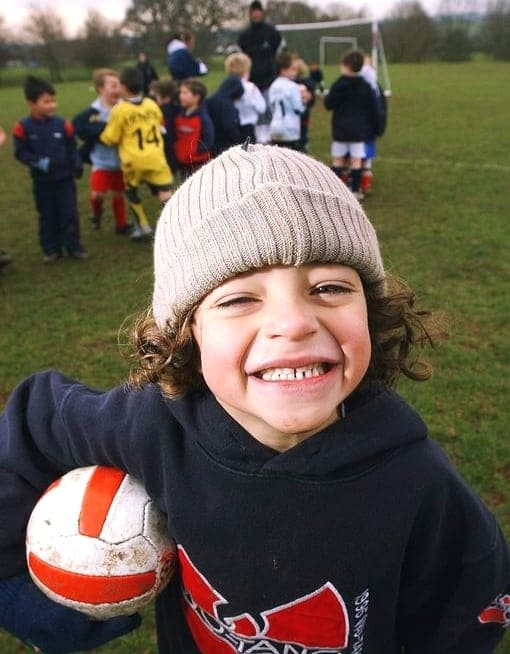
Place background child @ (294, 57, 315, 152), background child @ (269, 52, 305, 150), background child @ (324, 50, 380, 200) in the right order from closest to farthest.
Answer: background child @ (324, 50, 380, 200) → background child @ (269, 52, 305, 150) → background child @ (294, 57, 315, 152)

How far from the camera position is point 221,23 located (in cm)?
4422

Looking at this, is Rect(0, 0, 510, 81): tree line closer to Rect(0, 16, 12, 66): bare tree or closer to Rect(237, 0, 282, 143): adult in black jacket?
Rect(0, 16, 12, 66): bare tree

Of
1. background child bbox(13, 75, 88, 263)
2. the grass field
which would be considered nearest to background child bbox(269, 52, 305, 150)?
the grass field

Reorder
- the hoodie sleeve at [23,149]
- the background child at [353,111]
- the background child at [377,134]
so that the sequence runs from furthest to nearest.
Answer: the background child at [377,134] → the background child at [353,111] → the hoodie sleeve at [23,149]

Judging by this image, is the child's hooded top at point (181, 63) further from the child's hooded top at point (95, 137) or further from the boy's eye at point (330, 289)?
the boy's eye at point (330, 289)

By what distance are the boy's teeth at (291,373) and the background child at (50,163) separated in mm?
5393

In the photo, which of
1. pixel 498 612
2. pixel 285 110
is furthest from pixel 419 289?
pixel 285 110

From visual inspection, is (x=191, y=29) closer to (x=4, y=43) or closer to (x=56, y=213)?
(x=4, y=43)

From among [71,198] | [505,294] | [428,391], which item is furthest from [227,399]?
[71,198]

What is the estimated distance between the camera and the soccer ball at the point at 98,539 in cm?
157

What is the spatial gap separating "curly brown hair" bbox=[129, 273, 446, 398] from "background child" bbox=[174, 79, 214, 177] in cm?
582

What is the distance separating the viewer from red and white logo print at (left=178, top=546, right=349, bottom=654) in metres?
1.44

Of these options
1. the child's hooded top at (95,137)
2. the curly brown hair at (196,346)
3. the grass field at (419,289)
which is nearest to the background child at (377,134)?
the grass field at (419,289)

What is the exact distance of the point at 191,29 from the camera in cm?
4350
